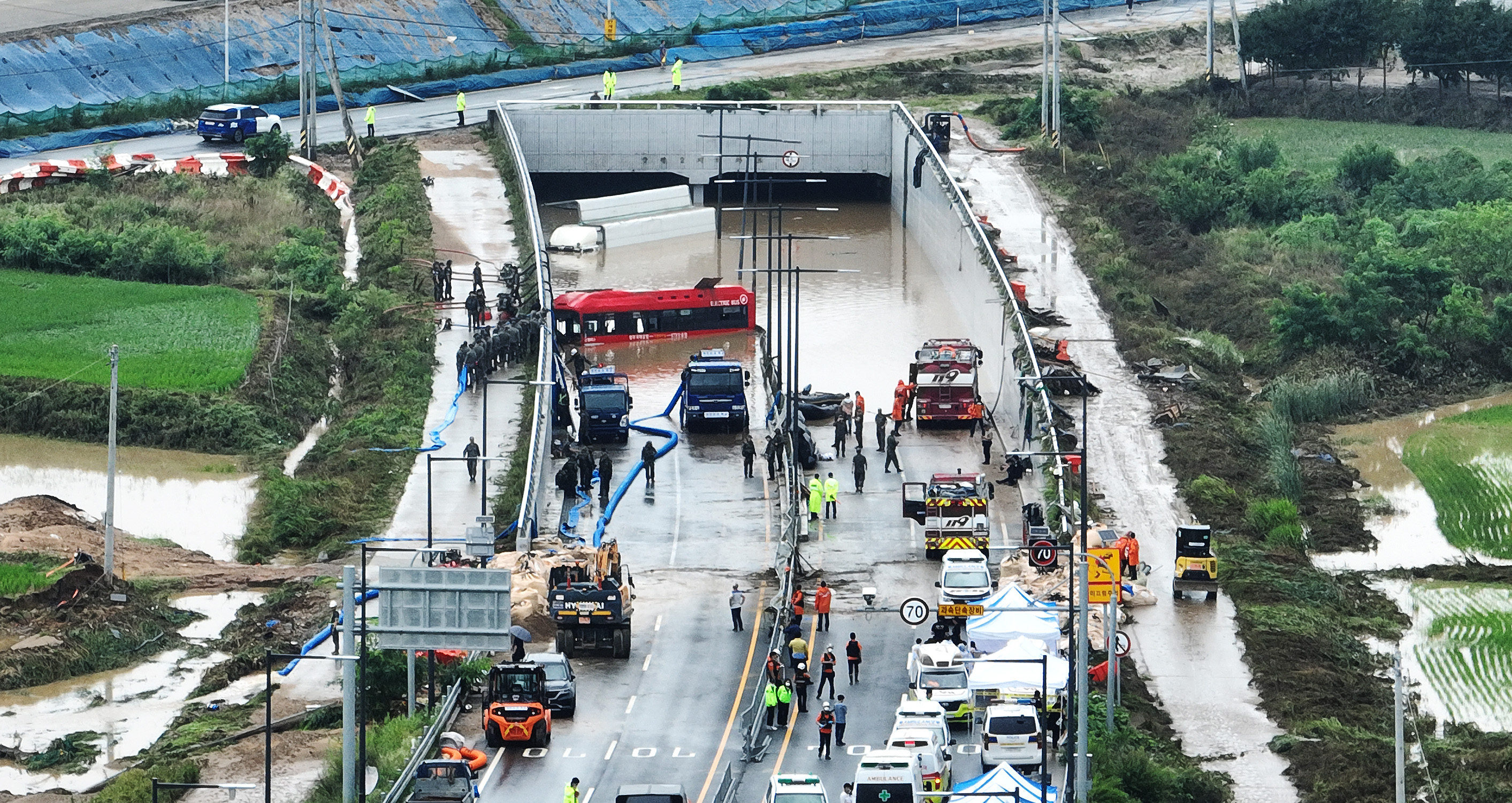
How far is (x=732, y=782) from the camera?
49.7 metres

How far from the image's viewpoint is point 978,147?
120375 mm

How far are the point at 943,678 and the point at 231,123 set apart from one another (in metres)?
67.8

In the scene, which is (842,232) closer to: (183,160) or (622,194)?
(622,194)

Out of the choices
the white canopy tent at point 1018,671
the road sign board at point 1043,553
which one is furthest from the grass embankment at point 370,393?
the white canopy tent at point 1018,671

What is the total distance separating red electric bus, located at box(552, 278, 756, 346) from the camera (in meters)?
89.5

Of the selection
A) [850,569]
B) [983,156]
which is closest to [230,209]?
[983,156]

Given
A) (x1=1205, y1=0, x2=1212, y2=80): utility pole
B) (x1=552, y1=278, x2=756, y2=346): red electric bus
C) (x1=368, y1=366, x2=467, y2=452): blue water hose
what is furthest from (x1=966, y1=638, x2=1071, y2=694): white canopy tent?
(x1=1205, y1=0, x2=1212, y2=80): utility pole

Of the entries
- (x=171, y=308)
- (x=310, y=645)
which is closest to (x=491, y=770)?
(x=310, y=645)

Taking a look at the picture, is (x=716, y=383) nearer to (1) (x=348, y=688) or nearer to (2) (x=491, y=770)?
(2) (x=491, y=770)

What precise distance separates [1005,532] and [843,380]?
20638 mm

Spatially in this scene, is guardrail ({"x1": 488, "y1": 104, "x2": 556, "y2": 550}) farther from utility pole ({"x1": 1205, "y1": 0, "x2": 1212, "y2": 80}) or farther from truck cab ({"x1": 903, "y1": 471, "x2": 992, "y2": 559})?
utility pole ({"x1": 1205, "y1": 0, "x2": 1212, "y2": 80})

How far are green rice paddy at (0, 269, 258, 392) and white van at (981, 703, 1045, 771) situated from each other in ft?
122

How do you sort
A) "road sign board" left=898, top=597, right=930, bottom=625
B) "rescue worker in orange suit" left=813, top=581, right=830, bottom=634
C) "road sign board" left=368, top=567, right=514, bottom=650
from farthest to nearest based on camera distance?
1. "rescue worker in orange suit" left=813, top=581, right=830, bottom=634
2. "road sign board" left=898, top=597, right=930, bottom=625
3. "road sign board" left=368, top=567, right=514, bottom=650

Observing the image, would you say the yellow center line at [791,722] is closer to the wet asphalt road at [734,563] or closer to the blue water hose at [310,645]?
the wet asphalt road at [734,563]
